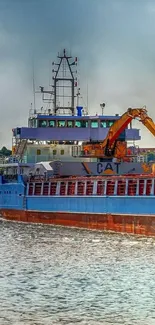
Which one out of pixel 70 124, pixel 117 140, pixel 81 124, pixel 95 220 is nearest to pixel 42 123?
pixel 70 124

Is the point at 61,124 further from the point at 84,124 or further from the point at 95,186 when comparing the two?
the point at 95,186

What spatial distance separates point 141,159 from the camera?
4772 cm

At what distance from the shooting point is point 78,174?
149 feet

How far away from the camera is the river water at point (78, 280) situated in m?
18.0

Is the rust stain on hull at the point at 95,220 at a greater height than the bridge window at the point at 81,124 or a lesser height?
lesser

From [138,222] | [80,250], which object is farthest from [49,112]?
[80,250]

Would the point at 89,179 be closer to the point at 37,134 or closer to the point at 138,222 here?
the point at 138,222

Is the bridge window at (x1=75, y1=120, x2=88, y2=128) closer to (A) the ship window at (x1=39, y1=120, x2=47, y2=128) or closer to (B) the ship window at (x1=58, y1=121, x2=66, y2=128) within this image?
(B) the ship window at (x1=58, y1=121, x2=66, y2=128)

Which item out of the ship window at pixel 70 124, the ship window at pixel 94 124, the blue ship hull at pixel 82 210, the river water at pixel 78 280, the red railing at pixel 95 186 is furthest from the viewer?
the ship window at pixel 94 124

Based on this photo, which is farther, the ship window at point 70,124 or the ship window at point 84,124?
the ship window at point 84,124

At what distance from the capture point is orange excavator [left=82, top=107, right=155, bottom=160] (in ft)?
139

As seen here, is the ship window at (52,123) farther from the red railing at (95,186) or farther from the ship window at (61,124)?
the red railing at (95,186)

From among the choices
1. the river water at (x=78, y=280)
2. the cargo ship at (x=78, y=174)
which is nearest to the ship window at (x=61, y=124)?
the cargo ship at (x=78, y=174)

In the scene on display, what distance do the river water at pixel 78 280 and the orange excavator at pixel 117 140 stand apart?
31.6 ft
